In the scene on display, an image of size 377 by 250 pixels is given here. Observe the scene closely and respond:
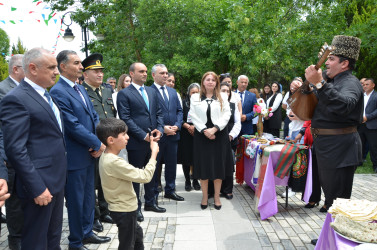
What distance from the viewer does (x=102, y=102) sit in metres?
4.24

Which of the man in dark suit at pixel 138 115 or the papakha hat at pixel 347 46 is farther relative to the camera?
the man in dark suit at pixel 138 115

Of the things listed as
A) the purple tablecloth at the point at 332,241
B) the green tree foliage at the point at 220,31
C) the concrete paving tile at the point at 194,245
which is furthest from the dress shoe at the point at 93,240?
the green tree foliage at the point at 220,31

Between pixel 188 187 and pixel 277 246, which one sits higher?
pixel 277 246

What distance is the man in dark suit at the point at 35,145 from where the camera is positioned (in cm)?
222

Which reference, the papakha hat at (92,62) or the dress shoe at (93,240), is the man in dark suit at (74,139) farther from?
the papakha hat at (92,62)

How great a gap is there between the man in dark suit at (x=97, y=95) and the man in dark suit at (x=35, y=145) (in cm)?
145

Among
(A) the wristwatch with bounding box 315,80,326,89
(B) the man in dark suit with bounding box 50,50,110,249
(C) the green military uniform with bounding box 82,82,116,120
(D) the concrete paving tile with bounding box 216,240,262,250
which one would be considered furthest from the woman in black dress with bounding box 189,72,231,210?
(A) the wristwatch with bounding box 315,80,326,89

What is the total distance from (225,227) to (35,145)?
8.76 feet

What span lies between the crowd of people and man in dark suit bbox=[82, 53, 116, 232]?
→ 0.01 metres

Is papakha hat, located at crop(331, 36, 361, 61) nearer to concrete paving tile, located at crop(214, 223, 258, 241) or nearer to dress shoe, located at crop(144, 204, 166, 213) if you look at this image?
concrete paving tile, located at crop(214, 223, 258, 241)

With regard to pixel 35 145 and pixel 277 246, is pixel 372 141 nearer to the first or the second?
pixel 277 246

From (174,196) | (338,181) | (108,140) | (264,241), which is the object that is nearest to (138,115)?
(108,140)

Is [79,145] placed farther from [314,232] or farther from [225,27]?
[225,27]

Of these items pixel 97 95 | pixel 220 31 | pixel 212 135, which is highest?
pixel 220 31
